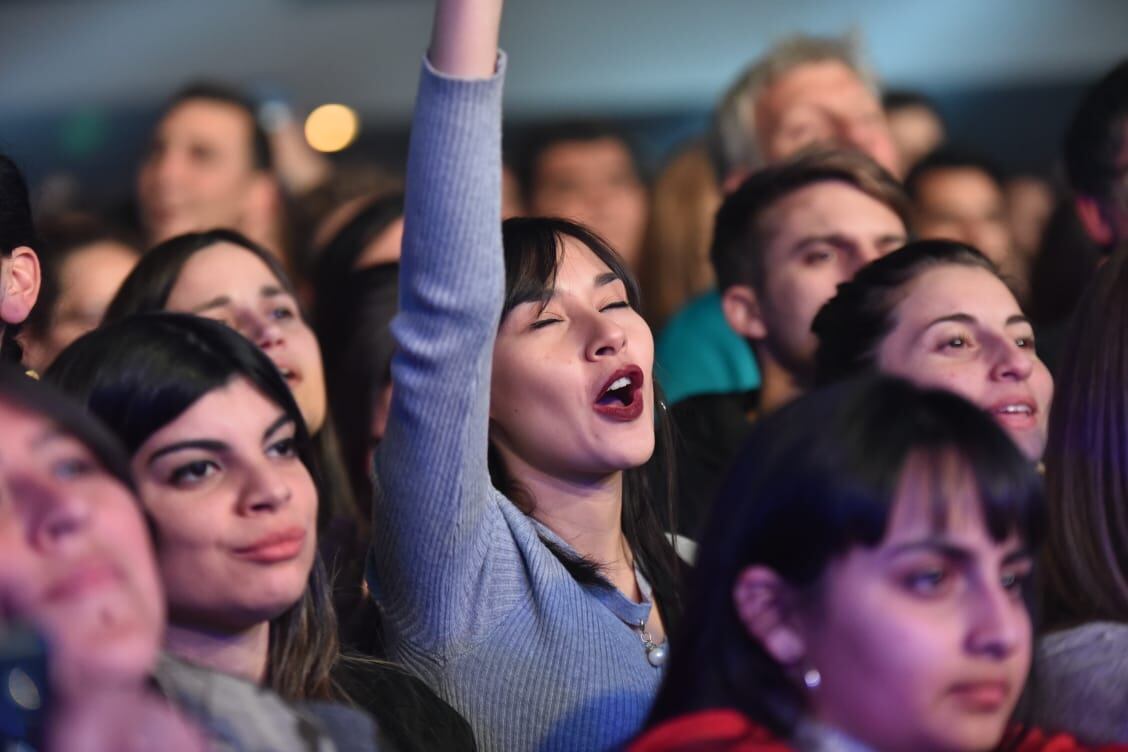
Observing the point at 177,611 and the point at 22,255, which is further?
the point at 22,255

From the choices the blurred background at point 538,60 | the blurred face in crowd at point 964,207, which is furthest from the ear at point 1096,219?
the blurred background at point 538,60

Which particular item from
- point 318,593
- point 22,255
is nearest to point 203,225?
point 22,255

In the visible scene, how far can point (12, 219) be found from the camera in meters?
2.46

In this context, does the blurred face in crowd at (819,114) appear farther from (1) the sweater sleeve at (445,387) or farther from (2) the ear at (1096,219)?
(1) the sweater sleeve at (445,387)

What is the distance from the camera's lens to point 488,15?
1971mm

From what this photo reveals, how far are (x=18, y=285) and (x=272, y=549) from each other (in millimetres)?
759

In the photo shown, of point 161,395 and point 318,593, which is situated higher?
point 161,395

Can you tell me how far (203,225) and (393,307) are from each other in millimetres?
1307

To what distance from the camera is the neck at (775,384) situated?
3.27 metres

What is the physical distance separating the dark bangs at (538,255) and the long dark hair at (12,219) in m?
0.67

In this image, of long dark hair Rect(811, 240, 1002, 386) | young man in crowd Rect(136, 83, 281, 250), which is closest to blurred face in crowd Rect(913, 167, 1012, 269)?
young man in crowd Rect(136, 83, 281, 250)

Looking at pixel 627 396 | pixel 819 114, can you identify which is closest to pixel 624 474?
pixel 627 396

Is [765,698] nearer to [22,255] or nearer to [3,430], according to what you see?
[3,430]

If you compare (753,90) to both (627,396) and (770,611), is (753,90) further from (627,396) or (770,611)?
(770,611)
